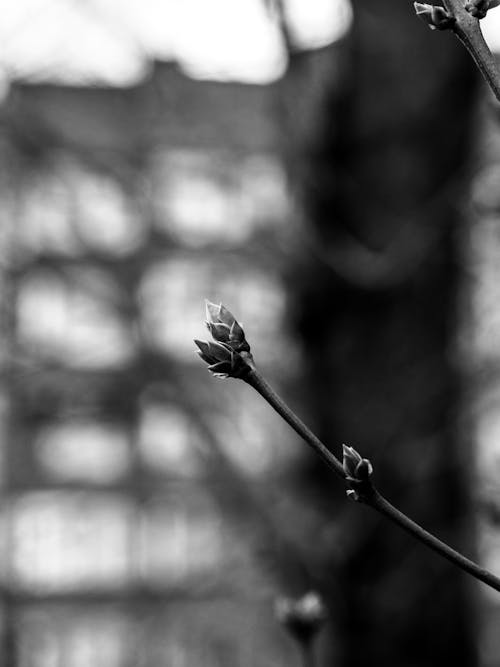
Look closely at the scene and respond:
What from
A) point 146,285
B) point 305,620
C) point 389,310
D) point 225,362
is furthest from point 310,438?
point 146,285

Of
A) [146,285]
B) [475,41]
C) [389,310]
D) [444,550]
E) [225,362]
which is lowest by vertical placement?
[444,550]

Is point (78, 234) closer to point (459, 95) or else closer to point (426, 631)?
point (459, 95)

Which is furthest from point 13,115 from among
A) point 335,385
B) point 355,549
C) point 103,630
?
point 103,630

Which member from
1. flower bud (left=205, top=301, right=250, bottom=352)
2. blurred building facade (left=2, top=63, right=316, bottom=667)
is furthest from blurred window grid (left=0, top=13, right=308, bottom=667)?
flower bud (left=205, top=301, right=250, bottom=352)

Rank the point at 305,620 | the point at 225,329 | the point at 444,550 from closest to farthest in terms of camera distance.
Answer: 1. the point at 444,550
2. the point at 225,329
3. the point at 305,620

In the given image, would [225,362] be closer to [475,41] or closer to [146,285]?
[475,41]

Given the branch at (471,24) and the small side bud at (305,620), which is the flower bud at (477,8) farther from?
the small side bud at (305,620)

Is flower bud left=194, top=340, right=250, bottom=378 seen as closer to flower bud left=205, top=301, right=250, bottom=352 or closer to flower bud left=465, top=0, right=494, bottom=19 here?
flower bud left=205, top=301, right=250, bottom=352
